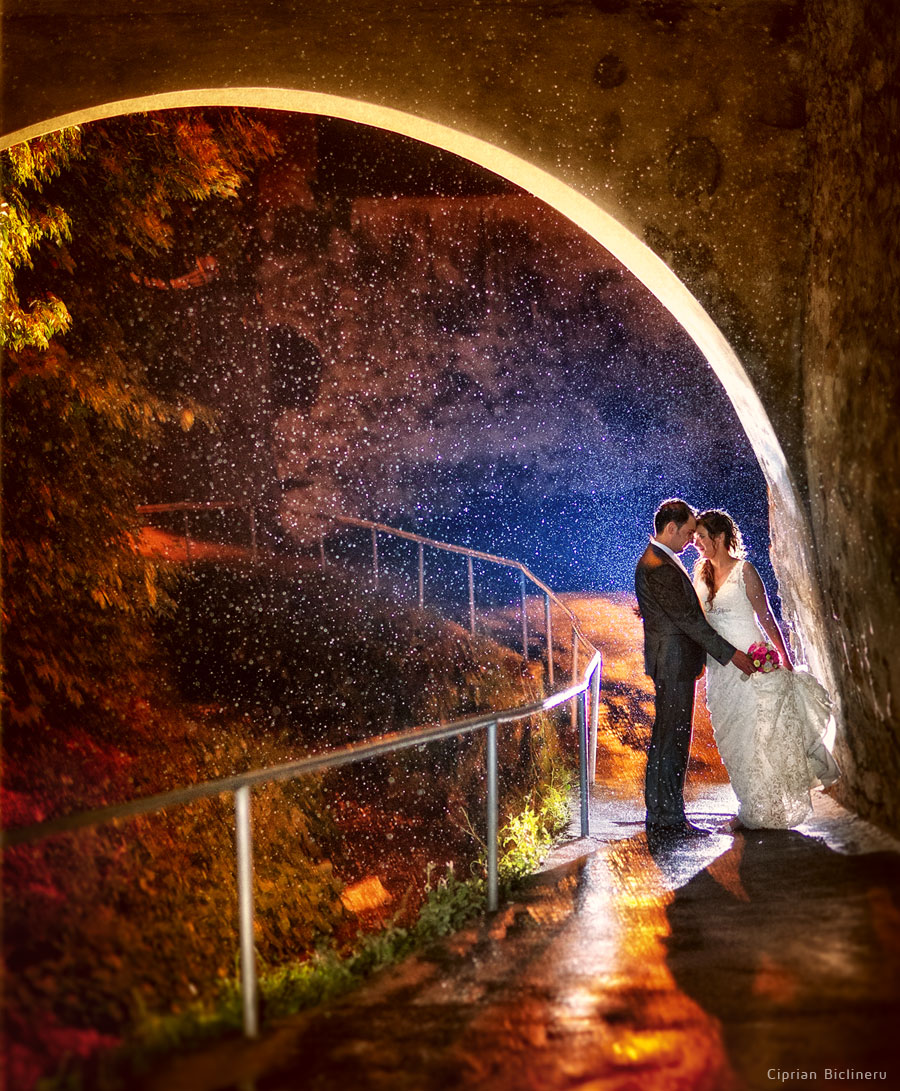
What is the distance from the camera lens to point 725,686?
533 centimetres

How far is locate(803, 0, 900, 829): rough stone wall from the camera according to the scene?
4.04 metres

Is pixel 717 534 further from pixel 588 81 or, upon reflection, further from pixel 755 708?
pixel 588 81

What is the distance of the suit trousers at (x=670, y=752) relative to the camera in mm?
5176

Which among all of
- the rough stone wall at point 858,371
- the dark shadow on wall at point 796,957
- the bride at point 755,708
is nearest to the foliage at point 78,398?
the bride at point 755,708

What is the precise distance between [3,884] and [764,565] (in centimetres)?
1620

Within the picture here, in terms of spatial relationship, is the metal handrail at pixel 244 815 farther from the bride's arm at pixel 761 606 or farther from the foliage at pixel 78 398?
the foliage at pixel 78 398

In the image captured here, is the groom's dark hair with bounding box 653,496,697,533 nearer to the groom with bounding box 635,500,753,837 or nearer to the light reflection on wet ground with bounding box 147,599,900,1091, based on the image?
the groom with bounding box 635,500,753,837

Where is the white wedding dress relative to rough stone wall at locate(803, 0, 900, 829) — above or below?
below

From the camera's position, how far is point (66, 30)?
4.71 metres

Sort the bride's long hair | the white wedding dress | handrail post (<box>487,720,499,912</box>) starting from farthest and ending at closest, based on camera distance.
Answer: the bride's long hair
the white wedding dress
handrail post (<box>487,720,499,912</box>)

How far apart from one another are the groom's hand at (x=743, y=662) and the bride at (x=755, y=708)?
0.06 meters

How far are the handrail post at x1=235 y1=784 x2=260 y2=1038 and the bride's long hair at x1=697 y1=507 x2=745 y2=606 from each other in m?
3.23

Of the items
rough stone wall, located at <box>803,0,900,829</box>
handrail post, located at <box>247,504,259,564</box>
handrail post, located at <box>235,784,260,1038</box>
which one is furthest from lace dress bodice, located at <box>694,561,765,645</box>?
handrail post, located at <box>247,504,259,564</box>

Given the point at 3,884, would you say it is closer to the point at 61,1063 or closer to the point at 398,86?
the point at 61,1063
